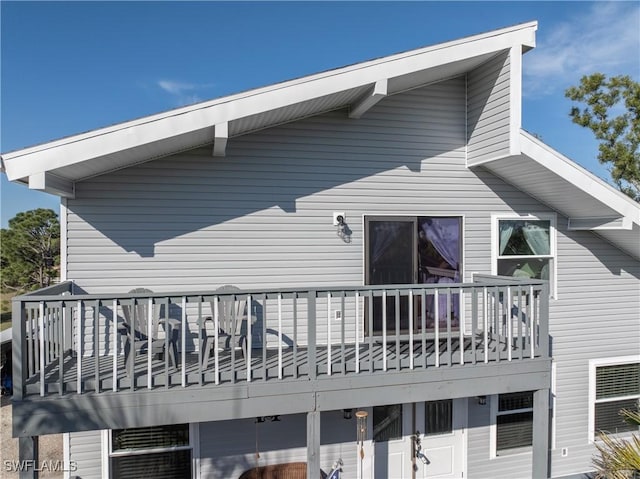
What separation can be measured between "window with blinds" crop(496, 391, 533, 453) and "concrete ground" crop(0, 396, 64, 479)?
21.8ft

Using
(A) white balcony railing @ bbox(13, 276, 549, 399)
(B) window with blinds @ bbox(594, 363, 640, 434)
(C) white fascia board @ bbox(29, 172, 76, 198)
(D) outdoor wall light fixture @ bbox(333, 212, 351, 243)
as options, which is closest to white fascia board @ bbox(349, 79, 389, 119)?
(D) outdoor wall light fixture @ bbox(333, 212, 351, 243)

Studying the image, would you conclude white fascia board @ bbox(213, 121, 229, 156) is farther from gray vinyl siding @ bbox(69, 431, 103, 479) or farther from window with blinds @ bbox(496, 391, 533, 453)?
window with blinds @ bbox(496, 391, 533, 453)

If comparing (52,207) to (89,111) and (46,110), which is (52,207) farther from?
(46,110)

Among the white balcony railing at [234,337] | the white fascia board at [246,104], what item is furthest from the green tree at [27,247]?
the white fascia board at [246,104]

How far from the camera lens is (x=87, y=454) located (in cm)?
509

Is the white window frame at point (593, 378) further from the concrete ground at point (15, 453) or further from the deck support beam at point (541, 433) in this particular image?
the concrete ground at point (15, 453)

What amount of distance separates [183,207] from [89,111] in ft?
50.0

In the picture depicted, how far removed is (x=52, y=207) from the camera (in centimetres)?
1945

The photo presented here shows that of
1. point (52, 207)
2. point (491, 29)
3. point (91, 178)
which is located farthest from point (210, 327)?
point (52, 207)

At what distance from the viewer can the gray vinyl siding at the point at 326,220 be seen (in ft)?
Result: 16.8

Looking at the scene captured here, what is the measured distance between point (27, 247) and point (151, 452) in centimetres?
1764

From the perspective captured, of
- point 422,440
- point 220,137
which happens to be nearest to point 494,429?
point 422,440

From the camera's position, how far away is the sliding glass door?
19.0ft

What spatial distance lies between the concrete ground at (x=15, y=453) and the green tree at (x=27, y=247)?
9.92 m
